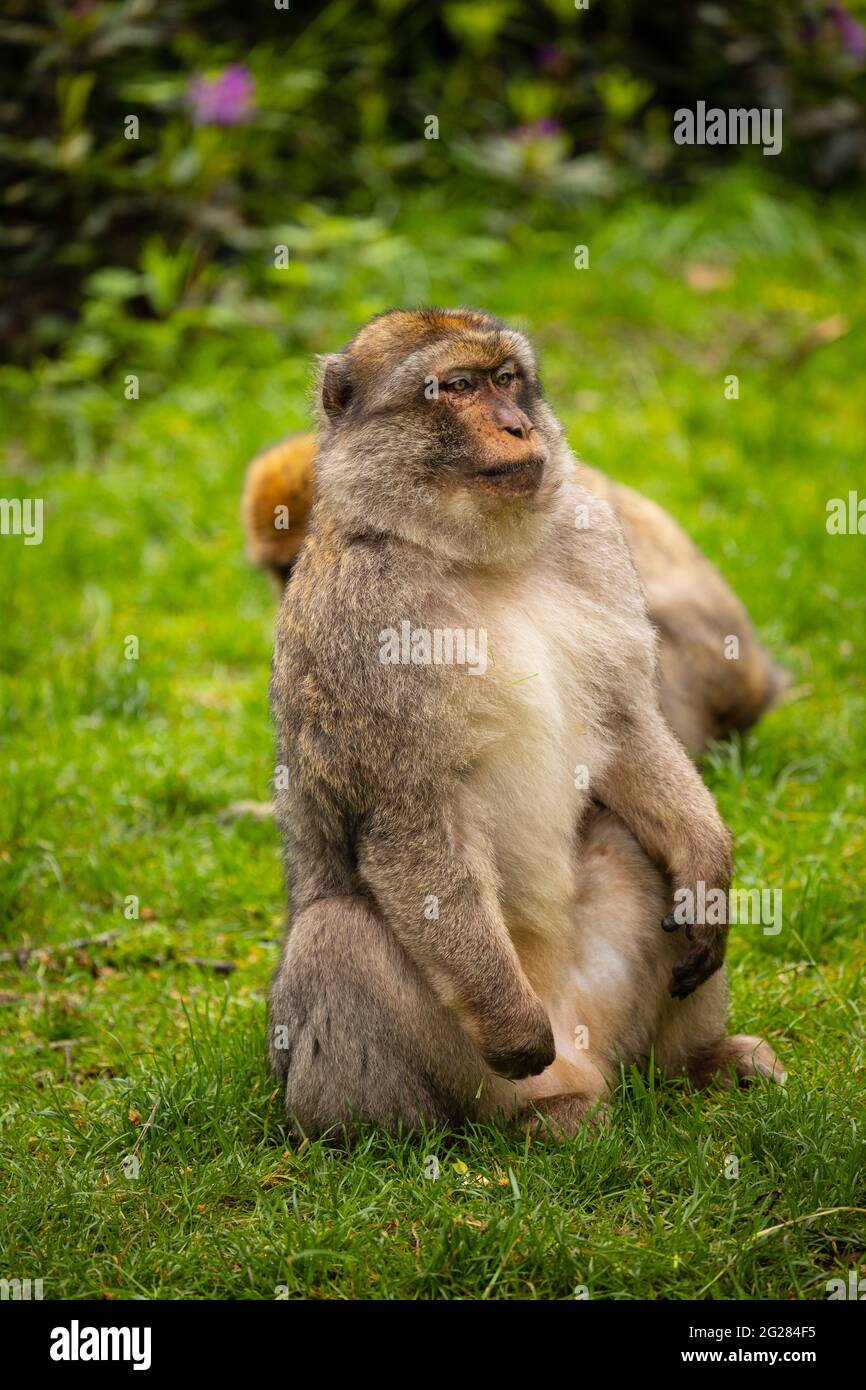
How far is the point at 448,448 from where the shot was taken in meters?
4.09

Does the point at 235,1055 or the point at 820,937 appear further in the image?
the point at 820,937

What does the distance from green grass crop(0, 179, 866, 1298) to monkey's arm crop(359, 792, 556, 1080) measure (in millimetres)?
344

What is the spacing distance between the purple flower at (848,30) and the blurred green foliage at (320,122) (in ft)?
0.07

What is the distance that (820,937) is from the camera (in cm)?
525

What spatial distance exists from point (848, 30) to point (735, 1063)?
913 cm

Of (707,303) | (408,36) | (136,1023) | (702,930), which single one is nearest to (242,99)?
(408,36)

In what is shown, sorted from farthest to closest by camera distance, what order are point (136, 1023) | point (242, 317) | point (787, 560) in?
point (242, 317) < point (787, 560) < point (136, 1023)

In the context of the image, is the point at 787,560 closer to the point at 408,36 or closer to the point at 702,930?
the point at 702,930

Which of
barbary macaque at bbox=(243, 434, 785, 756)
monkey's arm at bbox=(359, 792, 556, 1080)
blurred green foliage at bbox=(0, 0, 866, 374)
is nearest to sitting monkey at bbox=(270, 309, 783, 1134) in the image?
monkey's arm at bbox=(359, 792, 556, 1080)

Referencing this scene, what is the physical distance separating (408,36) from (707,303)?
3.46 metres

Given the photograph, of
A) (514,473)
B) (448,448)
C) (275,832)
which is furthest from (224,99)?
(514,473)

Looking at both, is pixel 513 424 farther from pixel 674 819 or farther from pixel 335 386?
pixel 674 819

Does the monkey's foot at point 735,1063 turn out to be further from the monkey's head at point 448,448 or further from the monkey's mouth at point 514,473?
the monkey's mouth at point 514,473

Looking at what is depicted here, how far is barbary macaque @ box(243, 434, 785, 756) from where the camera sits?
6316 mm
